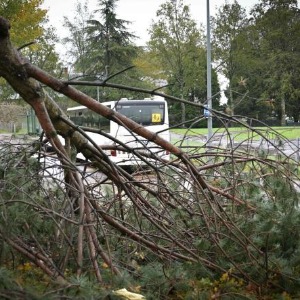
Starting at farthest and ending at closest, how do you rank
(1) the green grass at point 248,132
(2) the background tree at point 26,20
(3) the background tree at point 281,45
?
(3) the background tree at point 281,45 < (2) the background tree at point 26,20 < (1) the green grass at point 248,132

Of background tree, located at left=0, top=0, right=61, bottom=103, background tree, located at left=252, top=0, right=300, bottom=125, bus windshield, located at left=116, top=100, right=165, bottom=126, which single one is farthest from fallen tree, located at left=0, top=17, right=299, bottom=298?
background tree, located at left=252, top=0, right=300, bottom=125

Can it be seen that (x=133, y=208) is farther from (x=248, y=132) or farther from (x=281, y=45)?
(x=281, y=45)

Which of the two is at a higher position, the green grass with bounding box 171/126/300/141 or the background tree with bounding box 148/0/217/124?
the background tree with bounding box 148/0/217/124

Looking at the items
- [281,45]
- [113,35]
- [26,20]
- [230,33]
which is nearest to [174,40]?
[230,33]

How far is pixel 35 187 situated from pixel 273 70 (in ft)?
128

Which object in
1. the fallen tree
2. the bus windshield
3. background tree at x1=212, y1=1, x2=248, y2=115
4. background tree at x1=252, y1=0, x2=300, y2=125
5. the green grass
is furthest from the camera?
background tree at x1=252, y1=0, x2=300, y2=125

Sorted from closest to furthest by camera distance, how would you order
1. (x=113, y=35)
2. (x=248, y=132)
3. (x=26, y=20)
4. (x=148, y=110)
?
(x=248, y=132) → (x=148, y=110) → (x=26, y=20) → (x=113, y=35)

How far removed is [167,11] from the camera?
35.4 metres

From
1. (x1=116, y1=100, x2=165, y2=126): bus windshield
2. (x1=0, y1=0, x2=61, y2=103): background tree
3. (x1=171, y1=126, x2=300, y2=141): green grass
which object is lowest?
(x1=171, y1=126, x2=300, y2=141): green grass

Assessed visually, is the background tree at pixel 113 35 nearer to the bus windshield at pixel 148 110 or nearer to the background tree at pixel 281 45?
the bus windshield at pixel 148 110

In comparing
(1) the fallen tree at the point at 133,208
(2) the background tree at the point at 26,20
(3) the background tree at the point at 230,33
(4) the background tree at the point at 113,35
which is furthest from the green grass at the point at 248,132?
(3) the background tree at the point at 230,33

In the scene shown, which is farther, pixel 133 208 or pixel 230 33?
pixel 230 33

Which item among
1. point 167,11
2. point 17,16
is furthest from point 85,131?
point 167,11

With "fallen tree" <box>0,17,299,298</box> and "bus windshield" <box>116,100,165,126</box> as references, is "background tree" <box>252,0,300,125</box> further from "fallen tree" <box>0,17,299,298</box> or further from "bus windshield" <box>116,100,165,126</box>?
"fallen tree" <box>0,17,299,298</box>
